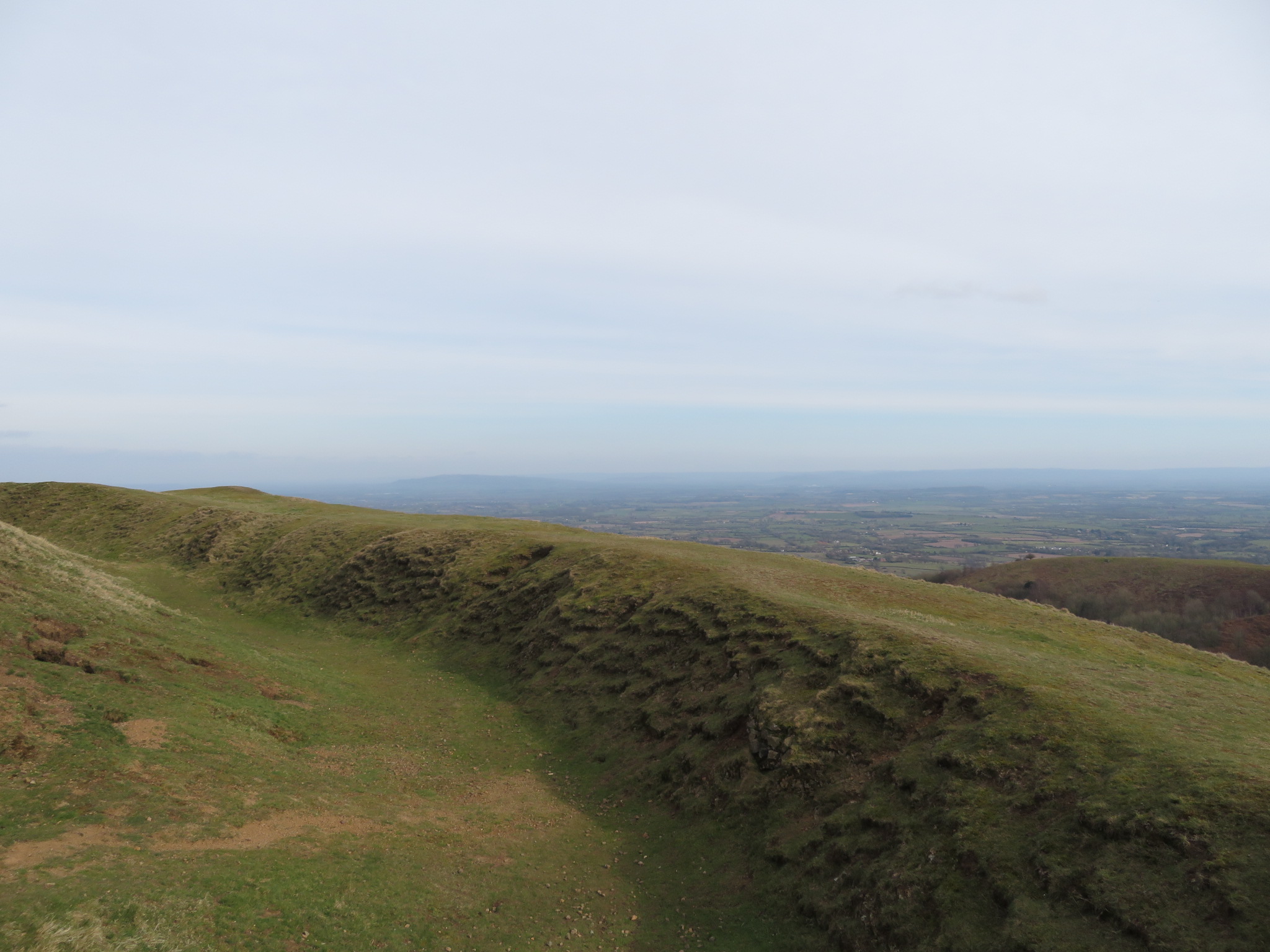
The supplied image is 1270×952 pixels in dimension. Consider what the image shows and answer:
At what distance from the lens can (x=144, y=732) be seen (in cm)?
2159

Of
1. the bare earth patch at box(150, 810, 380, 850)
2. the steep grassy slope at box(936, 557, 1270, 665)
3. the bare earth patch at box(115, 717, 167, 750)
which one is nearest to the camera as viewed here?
the bare earth patch at box(150, 810, 380, 850)

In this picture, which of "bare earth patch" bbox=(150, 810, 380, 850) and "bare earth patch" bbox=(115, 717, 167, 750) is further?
"bare earth patch" bbox=(115, 717, 167, 750)

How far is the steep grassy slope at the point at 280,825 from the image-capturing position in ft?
48.2

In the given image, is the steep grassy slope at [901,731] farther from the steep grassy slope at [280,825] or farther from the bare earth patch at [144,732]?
the bare earth patch at [144,732]

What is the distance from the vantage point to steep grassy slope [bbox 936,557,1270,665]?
257 feet

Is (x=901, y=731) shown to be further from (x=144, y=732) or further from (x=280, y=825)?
(x=144, y=732)

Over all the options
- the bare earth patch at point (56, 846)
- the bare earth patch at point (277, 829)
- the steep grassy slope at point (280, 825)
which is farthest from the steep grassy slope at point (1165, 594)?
the bare earth patch at point (56, 846)

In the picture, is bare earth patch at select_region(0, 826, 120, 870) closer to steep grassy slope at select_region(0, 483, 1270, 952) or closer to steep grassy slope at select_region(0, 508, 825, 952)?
steep grassy slope at select_region(0, 508, 825, 952)

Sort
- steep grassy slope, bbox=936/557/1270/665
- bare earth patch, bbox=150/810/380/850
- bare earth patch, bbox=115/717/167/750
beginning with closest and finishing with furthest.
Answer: bare earth patch, bbox=150/810/380/850, bare earth patch, bbox=115/717/167/750, steep grassy slope, bbox=936/557/1270/665

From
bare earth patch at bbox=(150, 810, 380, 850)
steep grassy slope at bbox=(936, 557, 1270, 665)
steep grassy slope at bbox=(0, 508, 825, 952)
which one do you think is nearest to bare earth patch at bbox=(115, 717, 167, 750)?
steep grassy slope at bbox=(0, 508, 825, 952)

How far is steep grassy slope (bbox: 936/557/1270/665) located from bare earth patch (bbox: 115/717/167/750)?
293 ft

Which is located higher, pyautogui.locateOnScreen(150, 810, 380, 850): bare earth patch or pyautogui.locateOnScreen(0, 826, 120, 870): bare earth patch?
pyautogui.locateOnScreen(0, 826, 120, 870): bare earth patch

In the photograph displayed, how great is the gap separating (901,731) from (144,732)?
28.3m

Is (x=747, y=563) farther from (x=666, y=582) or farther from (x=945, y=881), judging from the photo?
(x=945, y=881)
